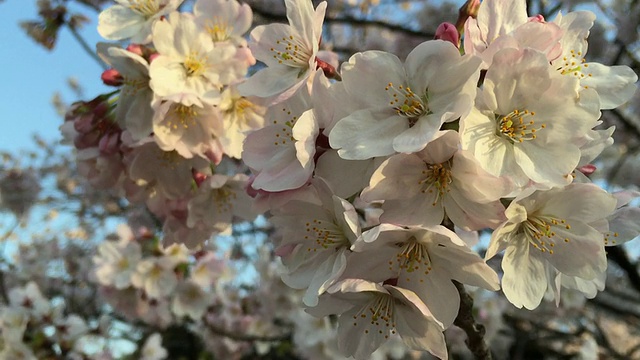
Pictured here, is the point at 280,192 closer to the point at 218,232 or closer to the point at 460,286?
the point at 460,286

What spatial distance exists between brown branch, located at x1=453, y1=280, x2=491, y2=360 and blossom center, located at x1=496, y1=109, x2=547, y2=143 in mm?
308

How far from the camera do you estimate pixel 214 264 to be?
309 cm

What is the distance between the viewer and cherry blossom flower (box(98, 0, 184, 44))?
1.57m

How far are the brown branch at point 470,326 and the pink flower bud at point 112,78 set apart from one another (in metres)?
1.15

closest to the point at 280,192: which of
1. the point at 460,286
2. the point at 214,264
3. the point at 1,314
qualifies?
the point at 460,286

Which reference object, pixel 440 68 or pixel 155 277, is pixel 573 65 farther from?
pixel 155 277

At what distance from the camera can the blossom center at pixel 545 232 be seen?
1001 millimetres

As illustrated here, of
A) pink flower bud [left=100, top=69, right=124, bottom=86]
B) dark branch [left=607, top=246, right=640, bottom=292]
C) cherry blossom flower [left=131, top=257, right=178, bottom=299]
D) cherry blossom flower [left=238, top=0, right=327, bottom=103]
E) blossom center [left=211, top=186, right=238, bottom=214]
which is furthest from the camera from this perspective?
cherry blossom flower [left=131, top=257, right=178, bottom=299]

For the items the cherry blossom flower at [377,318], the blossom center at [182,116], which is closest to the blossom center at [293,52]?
the blossom center at [182,116]

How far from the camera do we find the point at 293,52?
1.27 metres

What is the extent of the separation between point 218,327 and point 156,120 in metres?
3.11

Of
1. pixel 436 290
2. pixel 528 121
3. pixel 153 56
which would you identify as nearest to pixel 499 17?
pixel 528 121

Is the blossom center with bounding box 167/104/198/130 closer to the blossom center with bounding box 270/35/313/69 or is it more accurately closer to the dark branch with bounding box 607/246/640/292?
the blossom center with bounding box 270/35/313/69

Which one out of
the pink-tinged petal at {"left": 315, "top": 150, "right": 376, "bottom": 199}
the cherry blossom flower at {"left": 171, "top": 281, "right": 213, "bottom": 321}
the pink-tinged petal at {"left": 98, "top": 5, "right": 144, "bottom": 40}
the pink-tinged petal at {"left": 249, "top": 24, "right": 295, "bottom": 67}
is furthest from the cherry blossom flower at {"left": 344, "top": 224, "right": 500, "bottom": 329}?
the cherry blossom flower at {"left": 171, "top": 281, "right": 213, "bottom": 321}
